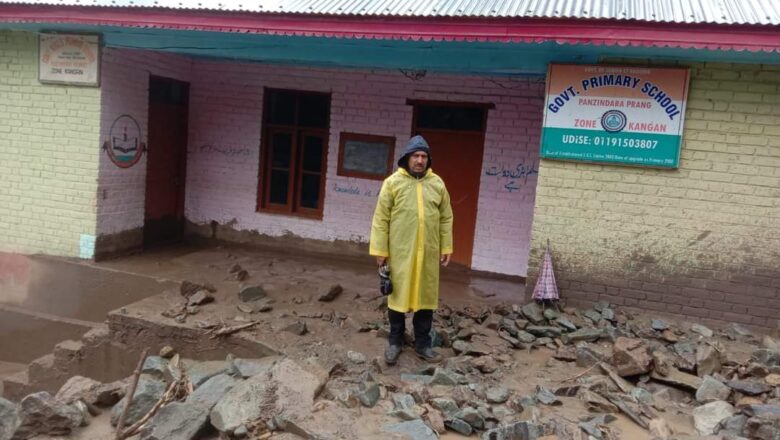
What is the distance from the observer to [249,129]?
854cm

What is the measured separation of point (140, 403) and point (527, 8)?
182 inches

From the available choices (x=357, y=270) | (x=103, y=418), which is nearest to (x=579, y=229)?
(x=357, y=270)

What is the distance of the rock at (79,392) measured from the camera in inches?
177

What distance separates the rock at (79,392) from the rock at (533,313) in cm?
374

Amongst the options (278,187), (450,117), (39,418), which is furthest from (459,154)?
(39,418)

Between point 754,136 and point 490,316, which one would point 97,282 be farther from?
point 754,136

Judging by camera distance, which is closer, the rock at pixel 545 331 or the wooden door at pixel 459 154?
the rock at pixel 545 331

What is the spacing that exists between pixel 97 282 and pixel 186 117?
9.41 feet

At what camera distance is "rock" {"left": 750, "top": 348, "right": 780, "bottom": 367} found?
4.73m

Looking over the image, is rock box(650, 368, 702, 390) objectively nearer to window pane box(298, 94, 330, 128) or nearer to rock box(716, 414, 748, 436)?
rock box(716, 414, 748, 436)

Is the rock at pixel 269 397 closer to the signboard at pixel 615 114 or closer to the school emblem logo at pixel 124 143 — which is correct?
the signboard at pixel 615 114

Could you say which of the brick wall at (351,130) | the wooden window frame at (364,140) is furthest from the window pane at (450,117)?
the wooden window frame at (364,140)

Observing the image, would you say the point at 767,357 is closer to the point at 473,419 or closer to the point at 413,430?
the point at 473,419

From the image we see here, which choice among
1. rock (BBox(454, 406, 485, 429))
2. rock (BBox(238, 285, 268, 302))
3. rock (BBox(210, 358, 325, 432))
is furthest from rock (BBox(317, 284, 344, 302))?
rock (BBox(454, 406, 485, 429))
